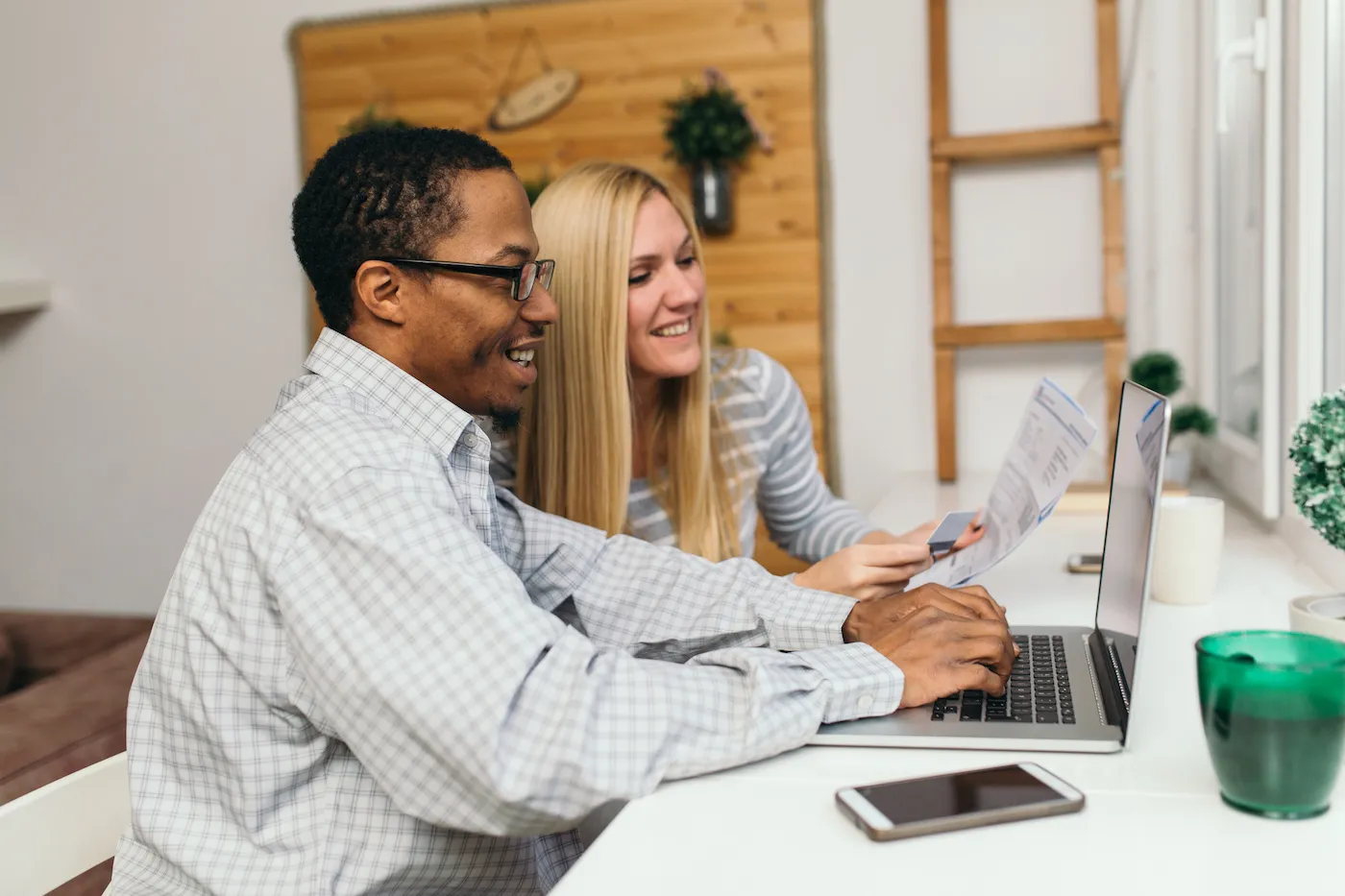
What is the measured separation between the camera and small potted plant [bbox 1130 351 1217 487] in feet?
6.47

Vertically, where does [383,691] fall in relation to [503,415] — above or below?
below

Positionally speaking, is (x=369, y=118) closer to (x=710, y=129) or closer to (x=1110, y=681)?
(x=710, y=129)

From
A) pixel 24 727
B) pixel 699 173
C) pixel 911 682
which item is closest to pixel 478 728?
pixel 911 682

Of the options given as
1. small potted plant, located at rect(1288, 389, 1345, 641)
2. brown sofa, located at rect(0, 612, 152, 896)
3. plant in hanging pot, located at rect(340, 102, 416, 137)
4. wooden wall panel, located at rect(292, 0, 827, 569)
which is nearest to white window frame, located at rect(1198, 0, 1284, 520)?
small potted plant, located at rect(1288, 389, 1345, 641)

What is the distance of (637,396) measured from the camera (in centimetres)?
169

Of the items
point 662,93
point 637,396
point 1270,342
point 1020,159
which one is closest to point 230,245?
point 662,93

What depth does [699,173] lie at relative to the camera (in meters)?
2.61

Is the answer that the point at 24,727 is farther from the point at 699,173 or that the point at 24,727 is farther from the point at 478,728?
the point at 699,173

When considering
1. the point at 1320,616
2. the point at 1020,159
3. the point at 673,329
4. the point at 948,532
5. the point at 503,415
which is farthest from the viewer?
the point at 1020,159

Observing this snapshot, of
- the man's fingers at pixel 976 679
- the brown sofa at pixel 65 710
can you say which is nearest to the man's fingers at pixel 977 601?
the man's fingers at pixel 976 679

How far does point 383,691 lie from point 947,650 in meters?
0.42

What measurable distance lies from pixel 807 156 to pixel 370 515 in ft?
6.60

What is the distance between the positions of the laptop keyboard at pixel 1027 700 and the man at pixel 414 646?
0.02 m

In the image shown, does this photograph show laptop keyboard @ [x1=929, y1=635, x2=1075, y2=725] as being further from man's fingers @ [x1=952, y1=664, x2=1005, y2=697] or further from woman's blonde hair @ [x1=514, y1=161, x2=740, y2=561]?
→ woman's blonde hair @ [x1=514, y1=161, x2=740, y2=561]
